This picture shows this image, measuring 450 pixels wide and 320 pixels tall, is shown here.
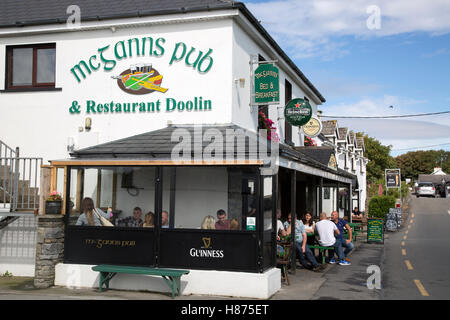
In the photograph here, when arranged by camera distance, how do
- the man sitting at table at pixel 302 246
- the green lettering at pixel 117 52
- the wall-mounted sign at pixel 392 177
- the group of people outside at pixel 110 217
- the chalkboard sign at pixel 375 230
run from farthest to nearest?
the wall-mounted sign at pixel 392 177 < the chalkboard sign at pixel 375 230 < the man sitting at table at pixel 302 246 < the green lettering at pixel 117 52 < the group of people outside at pixel 110 217

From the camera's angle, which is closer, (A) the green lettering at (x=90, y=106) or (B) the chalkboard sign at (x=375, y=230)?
(A) the green lettering at (x=90, y=106)

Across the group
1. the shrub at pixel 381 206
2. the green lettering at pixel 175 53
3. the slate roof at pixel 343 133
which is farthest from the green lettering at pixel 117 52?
the slate roof at pixel 343 133

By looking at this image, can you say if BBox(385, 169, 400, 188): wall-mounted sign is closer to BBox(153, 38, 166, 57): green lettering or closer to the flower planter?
BBox(153, 38, 166, 57): green lettering

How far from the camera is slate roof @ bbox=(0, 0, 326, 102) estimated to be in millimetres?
11438

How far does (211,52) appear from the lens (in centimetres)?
1144

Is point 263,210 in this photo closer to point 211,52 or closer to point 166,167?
point 166,167

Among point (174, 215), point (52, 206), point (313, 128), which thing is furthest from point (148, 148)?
point (313, 128)

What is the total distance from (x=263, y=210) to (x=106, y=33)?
6.35 meters

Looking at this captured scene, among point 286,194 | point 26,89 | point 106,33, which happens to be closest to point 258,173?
point 106,33

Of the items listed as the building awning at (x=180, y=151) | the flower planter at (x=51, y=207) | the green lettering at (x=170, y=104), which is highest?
the green lettering at (x=170, y=104)

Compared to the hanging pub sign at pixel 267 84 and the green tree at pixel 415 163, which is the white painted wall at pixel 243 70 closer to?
the hanging pub sign at pixel 267 84

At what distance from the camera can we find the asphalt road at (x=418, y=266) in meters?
10.0

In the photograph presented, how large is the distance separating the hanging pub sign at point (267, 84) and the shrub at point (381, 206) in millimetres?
22453

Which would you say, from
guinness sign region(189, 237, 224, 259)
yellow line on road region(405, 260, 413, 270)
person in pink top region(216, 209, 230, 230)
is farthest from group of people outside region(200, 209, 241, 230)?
yellow line on road region(405, 260, 413, 270)
